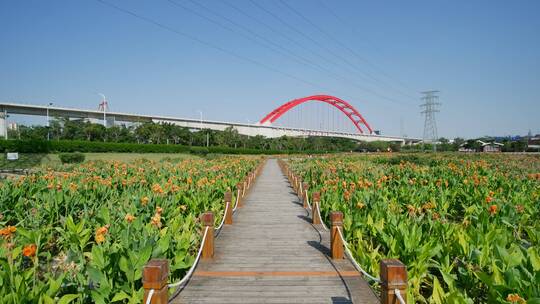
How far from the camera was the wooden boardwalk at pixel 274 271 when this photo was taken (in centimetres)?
444

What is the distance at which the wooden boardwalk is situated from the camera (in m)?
4.44

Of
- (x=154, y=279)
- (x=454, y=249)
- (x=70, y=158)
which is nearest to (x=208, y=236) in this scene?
(x=154, y=279)

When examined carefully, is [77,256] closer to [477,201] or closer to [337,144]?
[477,201]

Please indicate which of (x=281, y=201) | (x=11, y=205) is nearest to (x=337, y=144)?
(x=281, y=201)

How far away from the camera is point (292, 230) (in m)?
7.98

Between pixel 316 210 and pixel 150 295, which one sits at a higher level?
pixel 150 295

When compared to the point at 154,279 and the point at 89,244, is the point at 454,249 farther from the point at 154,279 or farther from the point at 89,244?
the point at 89,244

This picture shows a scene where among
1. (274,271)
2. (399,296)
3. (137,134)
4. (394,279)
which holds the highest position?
(137,134)

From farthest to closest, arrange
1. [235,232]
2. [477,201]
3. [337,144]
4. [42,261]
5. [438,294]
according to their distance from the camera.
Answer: [337,144] → [477,201] → [235,232] → [42,261] → [438,294]

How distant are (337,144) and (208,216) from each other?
290ft

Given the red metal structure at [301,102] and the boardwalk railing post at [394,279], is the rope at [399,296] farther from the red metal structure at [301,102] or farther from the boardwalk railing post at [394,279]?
the red metal structure at [301,102]

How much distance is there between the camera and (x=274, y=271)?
534cm

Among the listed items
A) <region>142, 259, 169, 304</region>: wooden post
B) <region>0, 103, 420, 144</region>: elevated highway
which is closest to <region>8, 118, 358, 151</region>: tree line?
<region>0, 103, 420, 144</region>: elevated highway

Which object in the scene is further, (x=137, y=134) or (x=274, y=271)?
(x=137, y=134)
